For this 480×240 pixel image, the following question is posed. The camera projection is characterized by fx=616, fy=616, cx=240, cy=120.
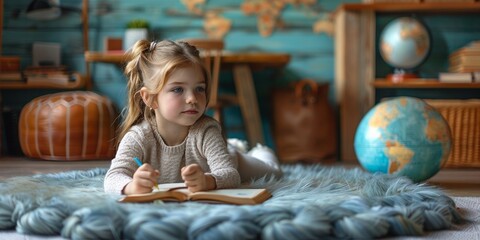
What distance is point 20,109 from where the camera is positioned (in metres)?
4.07

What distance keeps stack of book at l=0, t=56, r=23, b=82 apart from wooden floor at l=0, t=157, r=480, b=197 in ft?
1.78

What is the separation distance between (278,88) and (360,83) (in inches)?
19.7

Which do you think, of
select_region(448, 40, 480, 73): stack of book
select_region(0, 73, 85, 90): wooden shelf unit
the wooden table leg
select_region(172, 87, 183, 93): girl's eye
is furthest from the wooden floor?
select_region(172, 87, 183, 93): girl's eye

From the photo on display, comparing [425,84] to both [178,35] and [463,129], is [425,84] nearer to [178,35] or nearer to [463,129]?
[463,129]

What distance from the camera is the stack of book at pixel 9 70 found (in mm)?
3924

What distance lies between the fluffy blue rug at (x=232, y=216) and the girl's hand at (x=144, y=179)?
0.22 ft

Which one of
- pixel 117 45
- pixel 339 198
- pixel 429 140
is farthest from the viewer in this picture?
pixel 117 45

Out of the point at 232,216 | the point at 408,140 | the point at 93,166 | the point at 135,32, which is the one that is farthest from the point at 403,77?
the point at 232,216

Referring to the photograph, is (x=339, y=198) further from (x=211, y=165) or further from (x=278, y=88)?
(x=278, y=88)

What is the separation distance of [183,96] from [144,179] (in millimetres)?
315

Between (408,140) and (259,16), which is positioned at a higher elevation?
(259,16)

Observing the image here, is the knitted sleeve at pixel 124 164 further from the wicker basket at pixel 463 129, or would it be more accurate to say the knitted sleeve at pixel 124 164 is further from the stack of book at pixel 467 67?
the stack of book at pixel 467 67

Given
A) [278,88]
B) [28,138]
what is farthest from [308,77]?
[28,138]

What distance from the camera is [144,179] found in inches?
61.9
